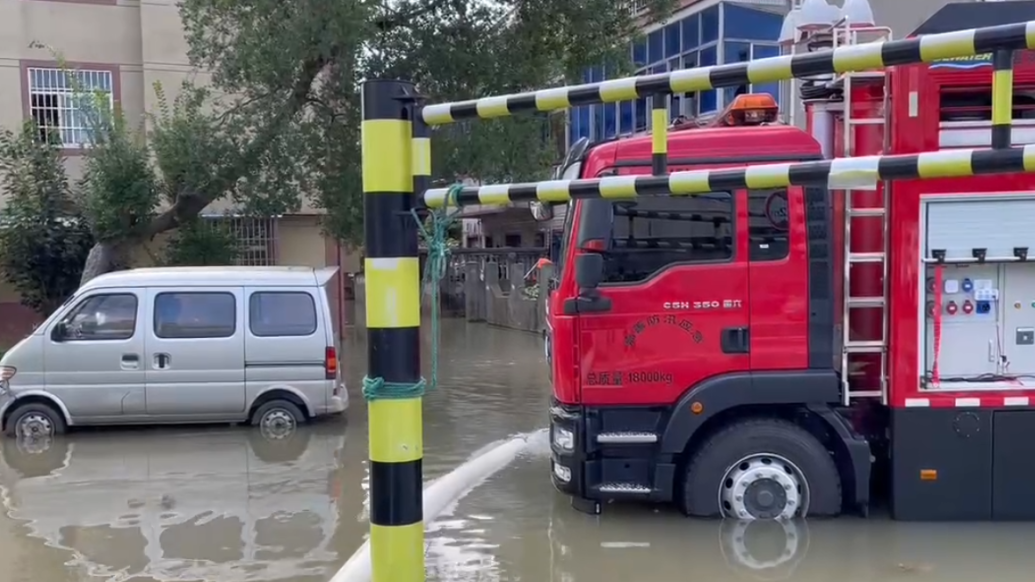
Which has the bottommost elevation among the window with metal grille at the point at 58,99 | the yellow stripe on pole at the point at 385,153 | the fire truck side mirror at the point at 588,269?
the fire truck side mirror at the point at 588,269

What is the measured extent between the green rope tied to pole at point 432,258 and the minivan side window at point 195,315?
293 inches

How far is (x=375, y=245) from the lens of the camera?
3.45 m

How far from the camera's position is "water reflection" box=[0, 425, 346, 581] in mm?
6637

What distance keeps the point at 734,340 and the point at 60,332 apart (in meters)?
7.64

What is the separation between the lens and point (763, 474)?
6914 millimetres

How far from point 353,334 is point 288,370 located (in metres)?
11.4

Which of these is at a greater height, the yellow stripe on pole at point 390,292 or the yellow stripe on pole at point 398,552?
the yellow stripe on pole at point 390,292

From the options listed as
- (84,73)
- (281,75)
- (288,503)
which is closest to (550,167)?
(281,75)

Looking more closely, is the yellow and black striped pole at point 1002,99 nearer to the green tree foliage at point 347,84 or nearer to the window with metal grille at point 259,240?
the green tree foliage at point 347,84

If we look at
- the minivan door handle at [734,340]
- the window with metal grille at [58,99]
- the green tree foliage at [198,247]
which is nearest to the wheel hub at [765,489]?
the minivan door handle at [734,340]

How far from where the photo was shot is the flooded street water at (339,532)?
633 cm

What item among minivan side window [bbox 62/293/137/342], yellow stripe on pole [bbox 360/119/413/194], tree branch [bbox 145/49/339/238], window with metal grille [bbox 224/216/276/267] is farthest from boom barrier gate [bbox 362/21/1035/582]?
window with metal grille [bbox 224/216/276/267]

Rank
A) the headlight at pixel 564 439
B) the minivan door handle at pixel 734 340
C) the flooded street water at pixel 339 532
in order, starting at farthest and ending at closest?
the headlight at pixel 564 439, the minivan door handle at pixel 734 340, the flooded street water at pixel 339 532

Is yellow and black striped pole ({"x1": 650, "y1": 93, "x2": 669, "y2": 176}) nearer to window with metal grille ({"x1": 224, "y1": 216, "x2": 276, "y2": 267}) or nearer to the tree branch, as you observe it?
the tree branch
